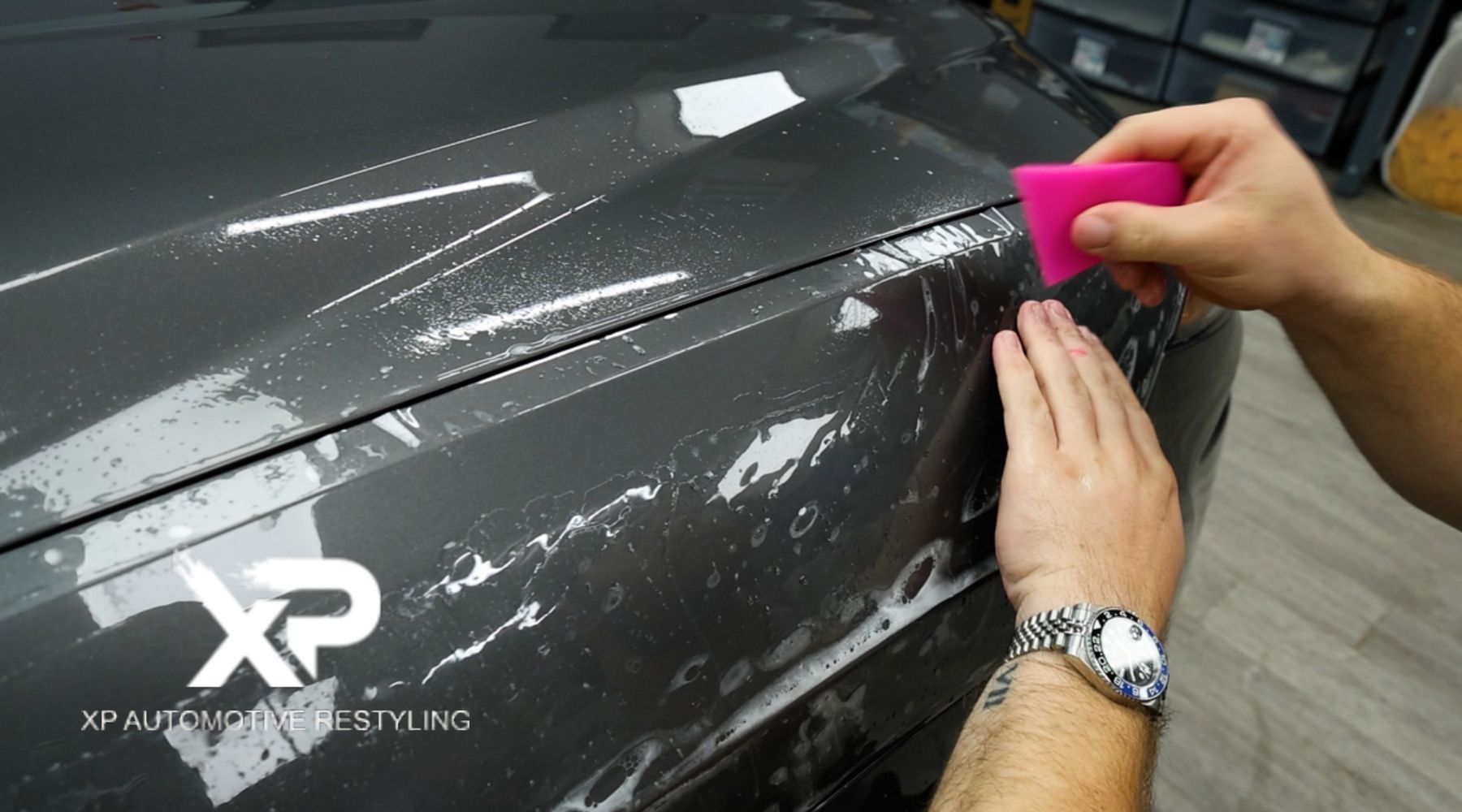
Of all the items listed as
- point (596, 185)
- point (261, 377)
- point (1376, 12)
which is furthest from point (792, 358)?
point (1376, 12)

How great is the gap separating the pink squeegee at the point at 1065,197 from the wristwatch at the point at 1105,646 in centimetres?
23

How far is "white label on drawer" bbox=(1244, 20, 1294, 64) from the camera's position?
256cm

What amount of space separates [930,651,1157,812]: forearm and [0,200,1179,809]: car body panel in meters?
0.05

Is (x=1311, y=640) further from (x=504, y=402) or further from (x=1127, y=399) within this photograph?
(x=504, y=402)

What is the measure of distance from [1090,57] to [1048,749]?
2.96m

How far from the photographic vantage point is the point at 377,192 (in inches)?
21.0

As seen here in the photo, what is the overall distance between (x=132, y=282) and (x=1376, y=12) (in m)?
2.90

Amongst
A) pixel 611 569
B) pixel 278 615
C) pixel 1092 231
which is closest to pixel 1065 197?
pixel 1092 231

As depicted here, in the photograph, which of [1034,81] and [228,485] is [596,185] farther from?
[1034,81]

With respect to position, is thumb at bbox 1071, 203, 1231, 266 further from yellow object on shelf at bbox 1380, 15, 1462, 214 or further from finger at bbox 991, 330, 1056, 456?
yellow object on shelf at bbox 1380, 15, 1462, 214

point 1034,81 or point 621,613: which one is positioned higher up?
point 1034,81

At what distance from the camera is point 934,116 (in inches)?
28.6

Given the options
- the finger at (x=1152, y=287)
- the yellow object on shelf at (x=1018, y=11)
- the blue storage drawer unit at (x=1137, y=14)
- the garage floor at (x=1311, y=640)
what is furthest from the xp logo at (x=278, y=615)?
the yellow object on shelf at (x=1018, y=11)

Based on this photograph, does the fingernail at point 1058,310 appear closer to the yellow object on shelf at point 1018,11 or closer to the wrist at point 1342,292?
the wrist at point 1342,292
